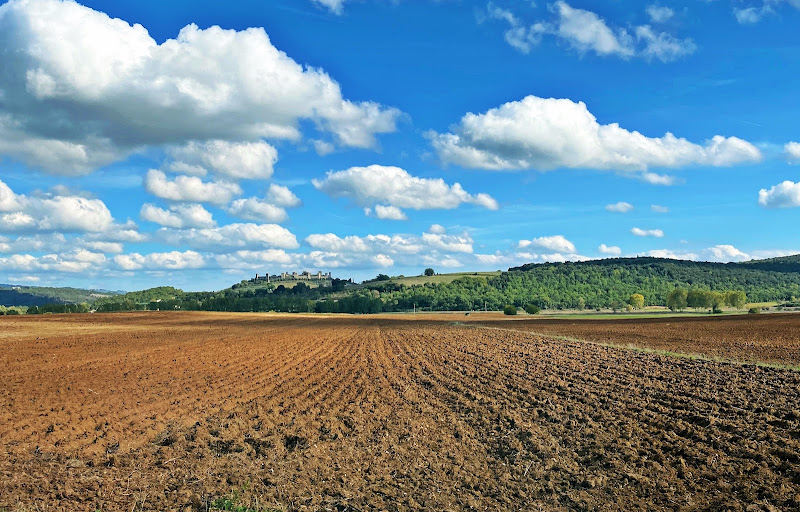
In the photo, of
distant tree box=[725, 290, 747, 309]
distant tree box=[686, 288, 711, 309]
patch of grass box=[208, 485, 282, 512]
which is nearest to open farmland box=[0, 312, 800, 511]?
patch of grass box=[208, 485, 282, 512]

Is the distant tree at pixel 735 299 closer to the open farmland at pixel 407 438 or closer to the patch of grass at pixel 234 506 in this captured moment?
the open farmland at pixel 407 438

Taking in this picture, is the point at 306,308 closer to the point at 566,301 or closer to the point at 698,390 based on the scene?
the point at 566,301

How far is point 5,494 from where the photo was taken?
954cm

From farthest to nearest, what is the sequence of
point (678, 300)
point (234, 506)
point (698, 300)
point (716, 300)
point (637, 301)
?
point (637, 301) → point (678, 300) → point (698, 300) → point (716, 300) → point (234, 506)

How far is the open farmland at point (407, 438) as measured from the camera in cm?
992

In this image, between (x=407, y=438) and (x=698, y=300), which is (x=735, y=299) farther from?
(x=407, y=438)

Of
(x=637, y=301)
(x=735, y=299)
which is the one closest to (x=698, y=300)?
(x=735, y=299)

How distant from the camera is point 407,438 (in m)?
13.8

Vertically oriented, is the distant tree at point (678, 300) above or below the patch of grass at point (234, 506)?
above

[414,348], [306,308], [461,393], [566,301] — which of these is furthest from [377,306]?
[461,393]

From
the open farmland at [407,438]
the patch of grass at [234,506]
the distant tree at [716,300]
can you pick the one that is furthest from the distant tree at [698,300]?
the patch of grass at [234,506]

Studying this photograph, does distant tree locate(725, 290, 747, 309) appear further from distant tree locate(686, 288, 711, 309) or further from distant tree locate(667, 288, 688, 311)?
distant tree locate(667, 288, 688, 311)

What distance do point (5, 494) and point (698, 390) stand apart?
18124mm

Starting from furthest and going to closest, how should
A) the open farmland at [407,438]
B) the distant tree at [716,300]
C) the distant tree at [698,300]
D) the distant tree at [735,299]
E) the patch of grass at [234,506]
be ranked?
the distant tree at [735,299], the distant tree at [698,300], the distant tree at [716,300], the open farmland at [407,438], the patch of grass at [234,506]
